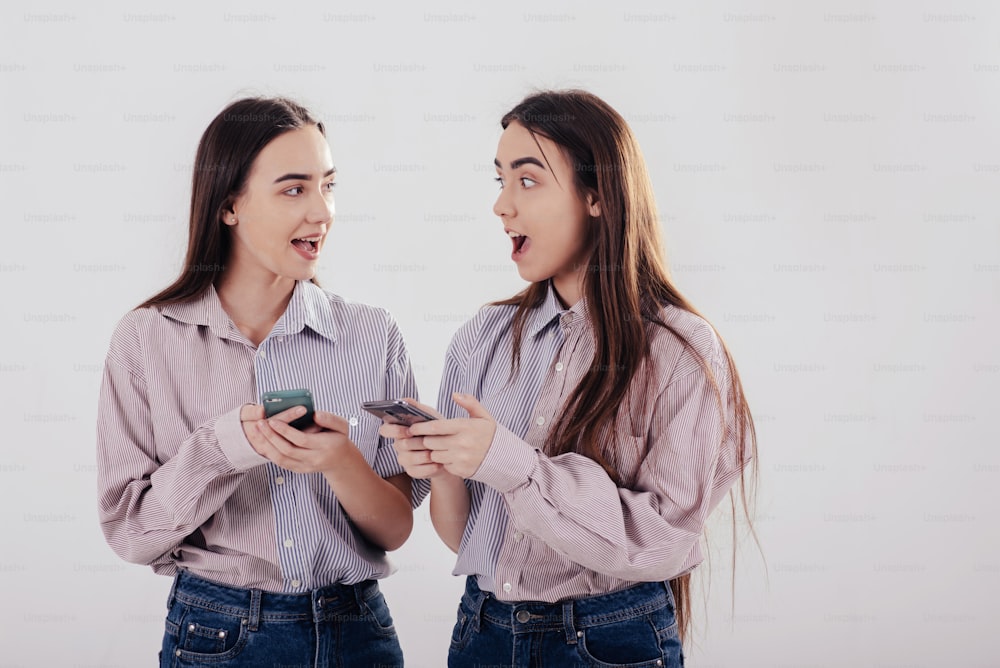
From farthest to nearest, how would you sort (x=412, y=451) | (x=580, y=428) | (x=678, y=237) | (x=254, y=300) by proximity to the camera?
(x=678, y=237) → (x=254, y=300) → (x=580, y=428) → (x=412, y=451)

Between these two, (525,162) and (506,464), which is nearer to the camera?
(506,464)

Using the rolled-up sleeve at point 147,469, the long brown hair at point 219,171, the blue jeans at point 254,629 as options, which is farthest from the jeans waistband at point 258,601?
the long brown hair at point 219,171

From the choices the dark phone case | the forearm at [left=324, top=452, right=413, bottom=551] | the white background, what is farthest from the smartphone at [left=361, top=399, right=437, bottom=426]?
the white background

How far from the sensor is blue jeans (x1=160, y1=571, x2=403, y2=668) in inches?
99.4

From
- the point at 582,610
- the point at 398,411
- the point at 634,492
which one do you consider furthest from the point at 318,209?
the point at 582,610

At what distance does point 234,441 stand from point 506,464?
2.27 ft

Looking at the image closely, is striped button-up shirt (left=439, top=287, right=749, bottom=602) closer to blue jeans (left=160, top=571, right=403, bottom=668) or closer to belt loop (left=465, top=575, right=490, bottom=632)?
belt loop (left=465, top=575, right=490, bottom=632)

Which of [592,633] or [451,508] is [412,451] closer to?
[451,508]

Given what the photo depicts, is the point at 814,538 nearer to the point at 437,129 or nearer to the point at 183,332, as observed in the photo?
the point at 437,129

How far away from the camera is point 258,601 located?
2.54m

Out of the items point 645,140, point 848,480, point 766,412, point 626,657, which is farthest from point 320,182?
point 848,480

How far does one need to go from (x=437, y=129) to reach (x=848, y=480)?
2.80m

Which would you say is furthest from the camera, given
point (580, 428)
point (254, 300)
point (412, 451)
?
point (254, 300)

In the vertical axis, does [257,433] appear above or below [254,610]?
above
